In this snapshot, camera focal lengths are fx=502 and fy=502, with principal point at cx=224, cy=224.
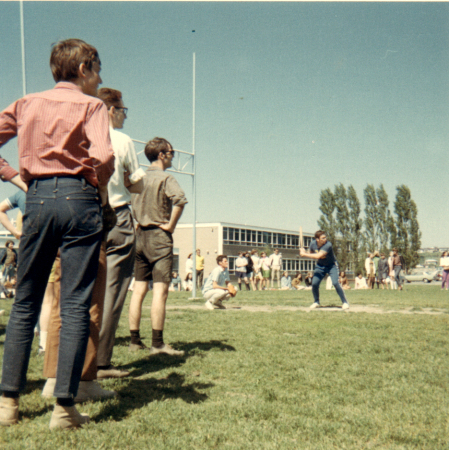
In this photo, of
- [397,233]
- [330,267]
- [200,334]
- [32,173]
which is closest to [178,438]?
[32,173]

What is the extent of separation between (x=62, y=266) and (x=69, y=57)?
3.72ft

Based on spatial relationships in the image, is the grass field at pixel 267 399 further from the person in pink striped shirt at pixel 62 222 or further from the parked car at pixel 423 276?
the parked car at pixel 423 276

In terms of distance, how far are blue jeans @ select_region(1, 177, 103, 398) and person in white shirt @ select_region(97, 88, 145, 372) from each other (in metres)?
1.11

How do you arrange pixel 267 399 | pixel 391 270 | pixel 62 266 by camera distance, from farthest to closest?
pixel 391 270
pixel 267 399
pixel 62 266

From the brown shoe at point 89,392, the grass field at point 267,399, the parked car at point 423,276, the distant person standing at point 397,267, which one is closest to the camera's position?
the grass field at point 267,399

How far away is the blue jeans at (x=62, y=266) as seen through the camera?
250cm

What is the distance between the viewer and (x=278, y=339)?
565 cm

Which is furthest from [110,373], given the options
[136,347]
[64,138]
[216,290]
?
[216,290]

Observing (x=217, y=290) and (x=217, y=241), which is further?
(x=217, y=241)

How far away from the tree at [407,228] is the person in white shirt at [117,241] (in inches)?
2303

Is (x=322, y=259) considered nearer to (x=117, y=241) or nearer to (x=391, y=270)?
(x=117, y=241)

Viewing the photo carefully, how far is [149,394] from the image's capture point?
329 centimetres

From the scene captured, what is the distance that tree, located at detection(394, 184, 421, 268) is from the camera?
59.4 m

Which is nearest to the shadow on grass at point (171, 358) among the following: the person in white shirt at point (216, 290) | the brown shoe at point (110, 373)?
the brown shoe at point (110, 373)
